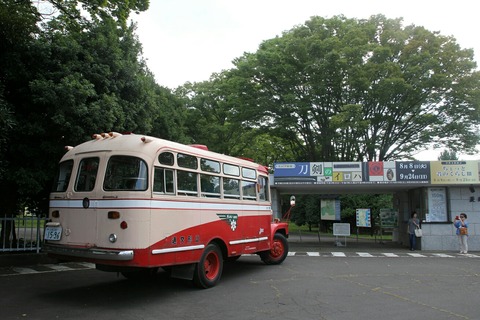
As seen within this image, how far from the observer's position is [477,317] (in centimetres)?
616

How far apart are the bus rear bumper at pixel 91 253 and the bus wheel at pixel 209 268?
1837mm

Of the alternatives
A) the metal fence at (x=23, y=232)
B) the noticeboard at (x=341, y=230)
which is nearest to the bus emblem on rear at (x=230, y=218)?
the metal fence at (x=23, y=232)

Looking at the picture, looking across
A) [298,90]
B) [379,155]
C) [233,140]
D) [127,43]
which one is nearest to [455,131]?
[379,155]

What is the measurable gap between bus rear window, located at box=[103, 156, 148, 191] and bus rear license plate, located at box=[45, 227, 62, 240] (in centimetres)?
126

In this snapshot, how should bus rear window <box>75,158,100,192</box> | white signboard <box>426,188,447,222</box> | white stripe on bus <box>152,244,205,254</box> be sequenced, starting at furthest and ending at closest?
white signboard <box>426,188,447,222</box> < bus rear window <box>75,158,100,192</box> < white stripe on bus <box>152,244,205,254</box>

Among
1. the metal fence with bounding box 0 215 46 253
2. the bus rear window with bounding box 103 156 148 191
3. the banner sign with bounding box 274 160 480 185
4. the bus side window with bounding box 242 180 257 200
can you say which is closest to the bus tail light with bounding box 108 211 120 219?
the bus rear window with bounding box 103 156 148 191

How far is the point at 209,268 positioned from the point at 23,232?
6530 mm

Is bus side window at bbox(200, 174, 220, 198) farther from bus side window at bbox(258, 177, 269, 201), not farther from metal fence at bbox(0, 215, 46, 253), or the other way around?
metal fence at bbox(0, 215, 46, 253)

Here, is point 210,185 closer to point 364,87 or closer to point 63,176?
point 63,176

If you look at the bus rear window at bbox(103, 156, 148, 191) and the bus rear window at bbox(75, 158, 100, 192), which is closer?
the bus rear window at bbox(103, 156, 148, 191)

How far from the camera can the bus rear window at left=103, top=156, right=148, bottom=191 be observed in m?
6.71


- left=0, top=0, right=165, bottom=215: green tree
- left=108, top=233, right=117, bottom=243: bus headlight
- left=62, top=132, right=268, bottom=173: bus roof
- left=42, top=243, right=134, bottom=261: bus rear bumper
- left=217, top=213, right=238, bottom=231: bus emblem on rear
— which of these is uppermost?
left=0, top=0, right=165, bottom=215: green tree

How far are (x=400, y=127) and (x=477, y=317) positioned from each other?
1921cm

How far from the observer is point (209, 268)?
8.38 meters
